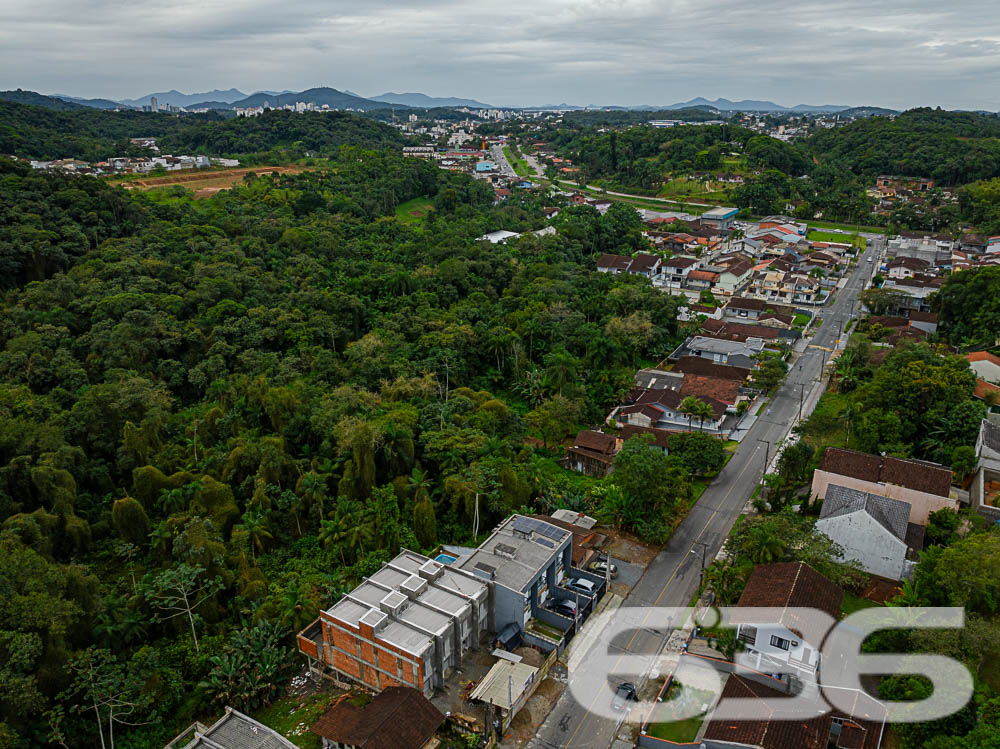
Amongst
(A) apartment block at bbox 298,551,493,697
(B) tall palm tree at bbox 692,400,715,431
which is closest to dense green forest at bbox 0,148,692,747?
(A) apartment block at bbox 298,551,493,697

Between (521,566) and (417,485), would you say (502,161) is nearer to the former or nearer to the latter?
(417,485)

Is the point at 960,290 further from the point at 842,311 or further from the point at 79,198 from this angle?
the point at 79,198

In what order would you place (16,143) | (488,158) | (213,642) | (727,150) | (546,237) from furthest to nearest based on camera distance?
(488,158) < (727,150) < (16,143) < (546,237) < (213,642)

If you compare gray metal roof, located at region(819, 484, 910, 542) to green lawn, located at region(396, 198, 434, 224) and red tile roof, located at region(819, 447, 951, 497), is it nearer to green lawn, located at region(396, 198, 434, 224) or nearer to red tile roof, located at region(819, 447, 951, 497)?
red tile roof, located at region(819, 447, 951, 497)

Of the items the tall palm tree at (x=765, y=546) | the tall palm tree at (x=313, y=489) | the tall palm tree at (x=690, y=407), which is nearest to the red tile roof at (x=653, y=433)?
the tall palm tree at (x=690, y=407)

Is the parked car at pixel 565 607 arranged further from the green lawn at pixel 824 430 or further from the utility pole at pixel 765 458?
the green lawn at pixel 824 430

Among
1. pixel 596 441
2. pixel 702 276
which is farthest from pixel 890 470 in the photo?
pixel 702 276

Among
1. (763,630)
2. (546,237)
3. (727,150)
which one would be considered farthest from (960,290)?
(727,150)

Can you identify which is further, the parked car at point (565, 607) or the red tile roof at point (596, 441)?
the red tile roof at point (596, 441)
